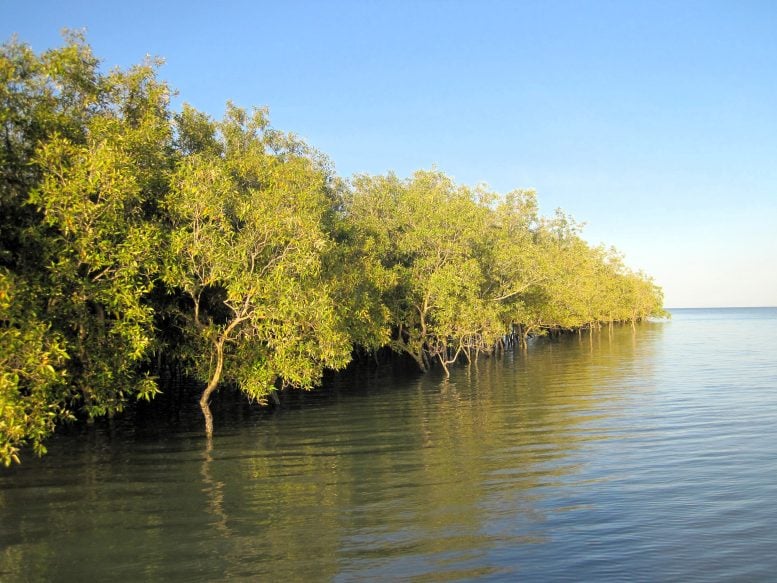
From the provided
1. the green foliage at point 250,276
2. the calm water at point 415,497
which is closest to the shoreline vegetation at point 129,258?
the green foliage at point 250,276

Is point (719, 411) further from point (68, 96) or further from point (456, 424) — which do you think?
point (68, 96)

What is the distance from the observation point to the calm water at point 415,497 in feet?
31.1

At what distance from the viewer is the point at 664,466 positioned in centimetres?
1504

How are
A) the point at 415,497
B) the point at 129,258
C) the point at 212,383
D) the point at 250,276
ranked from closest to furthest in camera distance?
the point at 415,497
the point at 129,258
the point at 250,276
the point at 212,383

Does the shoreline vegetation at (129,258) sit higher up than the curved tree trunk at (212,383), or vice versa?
the shoreline vegetation at (129,258)

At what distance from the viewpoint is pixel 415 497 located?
13.0m

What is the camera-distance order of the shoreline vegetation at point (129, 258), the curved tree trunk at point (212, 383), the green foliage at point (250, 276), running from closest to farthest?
the shoreline vegetation at point (129, 258), the green foliage at point (250, 276), the curved tree trunk at point (212, 383)

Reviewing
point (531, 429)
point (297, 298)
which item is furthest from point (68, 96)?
point (531, 429)

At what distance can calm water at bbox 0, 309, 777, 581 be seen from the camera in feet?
31.1

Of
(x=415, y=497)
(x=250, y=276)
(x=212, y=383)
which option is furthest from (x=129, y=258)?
(x=415, y=497)

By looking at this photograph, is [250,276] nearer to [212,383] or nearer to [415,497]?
[212,383]

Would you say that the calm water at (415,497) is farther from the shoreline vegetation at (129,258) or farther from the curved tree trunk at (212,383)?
the shoreline vegetation at (129,258)

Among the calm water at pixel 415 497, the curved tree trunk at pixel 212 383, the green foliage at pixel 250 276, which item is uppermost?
the green foliage at pixel 250 276

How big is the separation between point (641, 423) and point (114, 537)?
58.1 ft
